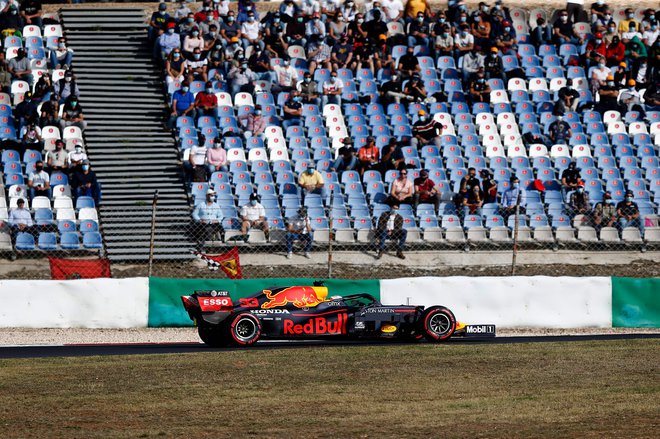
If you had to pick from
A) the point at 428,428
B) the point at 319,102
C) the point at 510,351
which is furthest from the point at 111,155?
the point at 428,428

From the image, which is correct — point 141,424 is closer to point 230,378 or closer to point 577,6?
point 230,378

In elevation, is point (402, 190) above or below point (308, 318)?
above

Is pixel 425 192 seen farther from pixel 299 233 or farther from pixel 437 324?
pixel 437 324

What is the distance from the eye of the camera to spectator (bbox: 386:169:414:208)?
87.4 feet

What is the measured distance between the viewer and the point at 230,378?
624 inches

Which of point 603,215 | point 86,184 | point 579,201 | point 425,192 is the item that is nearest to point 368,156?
point 425,192

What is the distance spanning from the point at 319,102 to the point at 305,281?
28.1ft

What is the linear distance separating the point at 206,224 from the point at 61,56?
852 centimetres

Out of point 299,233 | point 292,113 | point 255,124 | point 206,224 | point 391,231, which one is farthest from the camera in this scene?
point 292,113

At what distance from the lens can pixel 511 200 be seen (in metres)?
26.9

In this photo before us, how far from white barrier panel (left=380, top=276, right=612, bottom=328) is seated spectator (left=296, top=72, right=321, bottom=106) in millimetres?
8619

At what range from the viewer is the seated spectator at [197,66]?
98.4 ft

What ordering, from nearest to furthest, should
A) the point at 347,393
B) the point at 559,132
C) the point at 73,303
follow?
the point at 347,393 → the point at 73,303 → the point at 559,132

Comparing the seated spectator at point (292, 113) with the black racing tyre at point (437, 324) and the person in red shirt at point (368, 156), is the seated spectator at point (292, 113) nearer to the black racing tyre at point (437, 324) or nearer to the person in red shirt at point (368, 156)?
the person in red shirt at point (368, 156)
